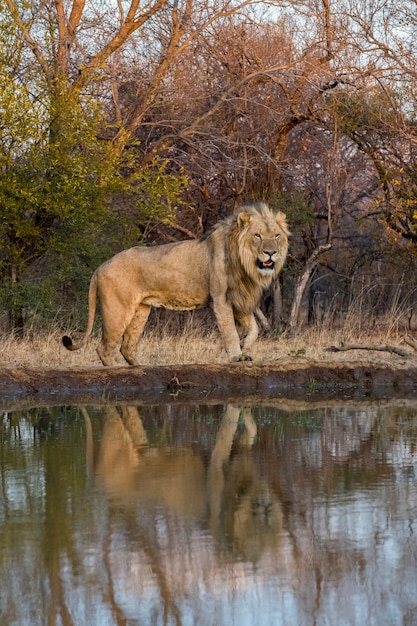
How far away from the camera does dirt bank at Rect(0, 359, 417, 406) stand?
11.4 m

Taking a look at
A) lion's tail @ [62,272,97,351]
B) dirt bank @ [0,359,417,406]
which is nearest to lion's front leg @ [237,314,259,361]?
dirt bank @ [0,359,417,406]

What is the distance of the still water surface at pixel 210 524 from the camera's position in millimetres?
4387

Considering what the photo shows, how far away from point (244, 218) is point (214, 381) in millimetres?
1855

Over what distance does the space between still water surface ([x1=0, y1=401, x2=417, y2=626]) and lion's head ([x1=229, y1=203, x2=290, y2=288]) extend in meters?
3.15

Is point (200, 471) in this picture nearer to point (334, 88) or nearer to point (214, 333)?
point (214, 333)

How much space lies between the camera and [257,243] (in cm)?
1195

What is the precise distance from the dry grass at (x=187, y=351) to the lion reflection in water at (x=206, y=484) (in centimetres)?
393

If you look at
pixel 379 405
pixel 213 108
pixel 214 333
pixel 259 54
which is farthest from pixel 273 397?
pixel 259 54

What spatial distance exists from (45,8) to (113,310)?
300 inches

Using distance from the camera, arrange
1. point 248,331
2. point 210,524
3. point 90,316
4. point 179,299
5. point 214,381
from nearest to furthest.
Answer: point 210,524
point 214,381
point 248,331
point 179,299
point 90,316

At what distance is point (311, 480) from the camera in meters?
6.72

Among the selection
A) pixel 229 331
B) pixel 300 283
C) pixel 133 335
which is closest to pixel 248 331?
pixel 229 331

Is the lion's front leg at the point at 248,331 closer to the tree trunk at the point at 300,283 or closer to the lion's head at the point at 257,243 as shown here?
the lion's head at the point at 257,243

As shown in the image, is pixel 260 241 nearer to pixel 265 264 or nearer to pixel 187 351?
pixel 265 264
